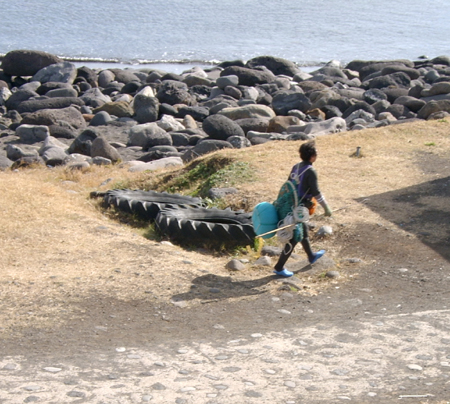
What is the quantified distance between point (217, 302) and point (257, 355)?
1.13m

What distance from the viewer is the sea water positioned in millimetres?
39875

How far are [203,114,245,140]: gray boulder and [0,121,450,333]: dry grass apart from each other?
3.94 m

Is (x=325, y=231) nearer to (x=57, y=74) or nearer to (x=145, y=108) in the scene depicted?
(x=145, y=108)

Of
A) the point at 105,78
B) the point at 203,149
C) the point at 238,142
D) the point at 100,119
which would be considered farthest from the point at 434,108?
the point at 105,78

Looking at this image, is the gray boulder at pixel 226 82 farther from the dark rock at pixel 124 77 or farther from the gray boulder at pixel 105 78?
the gray boulder at pixel 105 78

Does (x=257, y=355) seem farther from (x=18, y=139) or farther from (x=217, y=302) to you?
(x=18, y=139)

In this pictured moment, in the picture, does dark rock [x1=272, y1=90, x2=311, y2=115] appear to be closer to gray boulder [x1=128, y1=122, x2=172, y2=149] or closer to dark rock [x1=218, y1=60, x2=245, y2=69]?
gray boulder [x1=128, y1=122, x2=172, y2=149]

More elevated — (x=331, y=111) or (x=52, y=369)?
(x=331, y=111)

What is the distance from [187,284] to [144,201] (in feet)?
10.1

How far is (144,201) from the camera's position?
9.40 m

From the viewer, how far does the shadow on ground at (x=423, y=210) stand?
26.1 ft

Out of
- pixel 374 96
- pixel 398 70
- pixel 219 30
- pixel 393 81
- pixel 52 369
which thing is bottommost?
pixel 52 369

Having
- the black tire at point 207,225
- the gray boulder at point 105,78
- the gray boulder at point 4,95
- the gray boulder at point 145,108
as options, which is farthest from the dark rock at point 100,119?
the black tire at point 207,225

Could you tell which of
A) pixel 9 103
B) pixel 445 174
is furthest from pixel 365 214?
pixel 9 103
